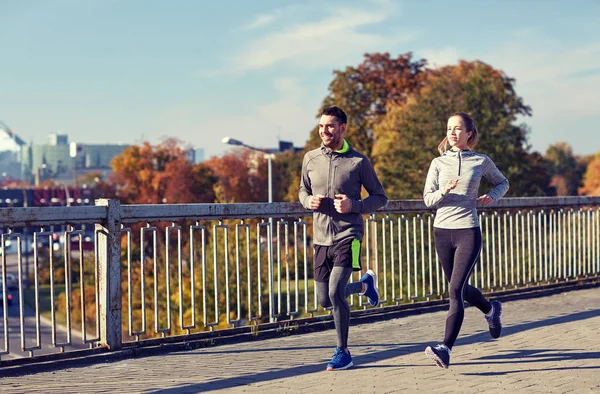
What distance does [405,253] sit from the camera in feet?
35.2

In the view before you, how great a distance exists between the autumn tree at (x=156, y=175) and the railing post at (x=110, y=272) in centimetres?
6473

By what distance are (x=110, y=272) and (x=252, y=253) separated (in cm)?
298

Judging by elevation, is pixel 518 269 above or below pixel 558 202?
below

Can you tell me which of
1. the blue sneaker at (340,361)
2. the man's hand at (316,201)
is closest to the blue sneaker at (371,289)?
the blue sneaker at (340,361)

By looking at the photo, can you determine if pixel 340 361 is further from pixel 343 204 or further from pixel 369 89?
pixel 369 89

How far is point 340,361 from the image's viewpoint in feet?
21.5

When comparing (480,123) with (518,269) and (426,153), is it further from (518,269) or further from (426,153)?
(518,269)

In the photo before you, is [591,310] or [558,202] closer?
[591,310]

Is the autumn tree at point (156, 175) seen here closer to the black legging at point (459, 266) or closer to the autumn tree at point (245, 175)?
the autumn tree at point (245, 175)

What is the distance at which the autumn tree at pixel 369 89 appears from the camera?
55250 millimetres

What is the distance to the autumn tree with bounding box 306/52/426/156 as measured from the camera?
55.2 m

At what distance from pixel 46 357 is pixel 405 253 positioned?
5.07m

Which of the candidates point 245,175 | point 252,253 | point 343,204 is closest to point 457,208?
point 343,204

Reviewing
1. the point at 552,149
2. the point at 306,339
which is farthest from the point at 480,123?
the point at 552,149
